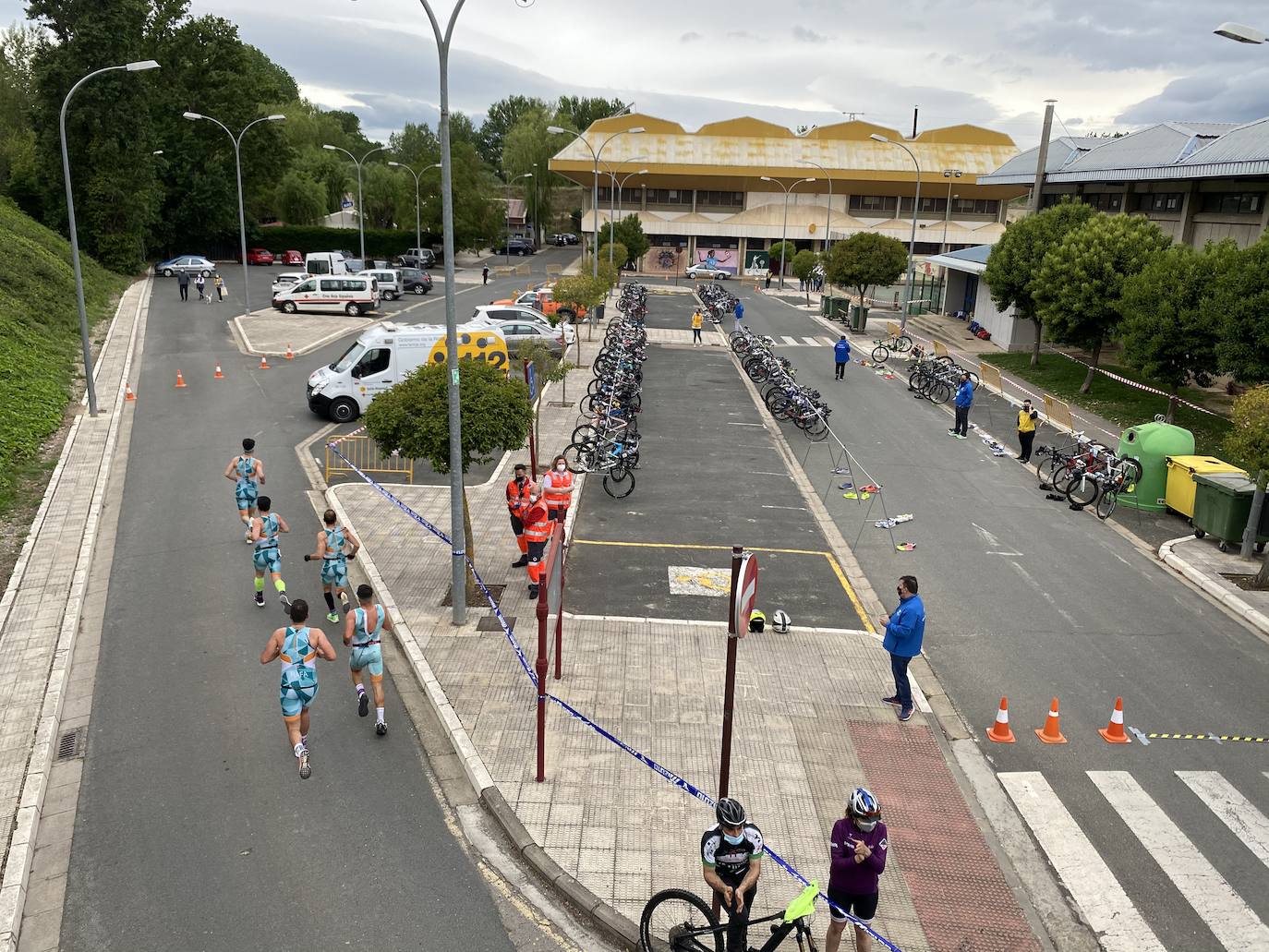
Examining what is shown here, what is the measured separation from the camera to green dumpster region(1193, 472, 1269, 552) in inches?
591

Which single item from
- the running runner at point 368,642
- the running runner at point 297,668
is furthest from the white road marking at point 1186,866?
the running runner at point 297,668

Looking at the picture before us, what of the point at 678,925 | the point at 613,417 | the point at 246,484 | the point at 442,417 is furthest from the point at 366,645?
the point at 613,417

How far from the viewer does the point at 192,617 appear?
11.9 meters

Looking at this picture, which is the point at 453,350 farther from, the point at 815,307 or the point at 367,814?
the point at 815,307

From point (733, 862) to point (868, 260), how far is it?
130 feet

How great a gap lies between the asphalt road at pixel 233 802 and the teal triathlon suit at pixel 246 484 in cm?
66

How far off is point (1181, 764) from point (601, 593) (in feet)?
22.8

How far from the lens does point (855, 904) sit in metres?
6.39

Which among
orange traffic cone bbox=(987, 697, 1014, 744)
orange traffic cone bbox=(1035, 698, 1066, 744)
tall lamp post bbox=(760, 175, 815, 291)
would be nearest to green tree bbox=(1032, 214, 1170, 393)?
orange traffic cone bbox=(1035, 698, 1066, 744)

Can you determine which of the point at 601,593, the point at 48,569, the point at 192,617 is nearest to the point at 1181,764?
the point at 601,593

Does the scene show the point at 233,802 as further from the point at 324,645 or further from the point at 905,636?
the point at 905,636

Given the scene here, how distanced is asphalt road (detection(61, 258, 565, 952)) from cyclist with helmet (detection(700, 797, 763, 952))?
5.81 ft

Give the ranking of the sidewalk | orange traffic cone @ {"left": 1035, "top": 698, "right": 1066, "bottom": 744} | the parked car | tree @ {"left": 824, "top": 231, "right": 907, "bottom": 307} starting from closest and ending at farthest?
the sidewalk → orange traffic cone @ {"left": 1035, "top": 698, "right": 1066, "bottom": 744} → tree @ {"left": 824, "top": 231, "right": 907, "bottom": 307} → the parked car

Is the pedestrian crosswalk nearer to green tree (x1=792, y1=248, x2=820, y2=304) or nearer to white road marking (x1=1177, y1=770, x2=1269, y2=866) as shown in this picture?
white road marking (x1=1177, y1=770, x2=1269, y2=866)
